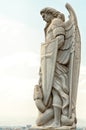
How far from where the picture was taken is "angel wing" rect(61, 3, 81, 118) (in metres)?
9.90

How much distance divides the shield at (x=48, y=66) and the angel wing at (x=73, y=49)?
1.11ft

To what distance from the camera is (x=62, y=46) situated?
10.1 metres

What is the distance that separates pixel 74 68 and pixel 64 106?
1135mm

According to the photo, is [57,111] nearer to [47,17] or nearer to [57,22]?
[57,22]

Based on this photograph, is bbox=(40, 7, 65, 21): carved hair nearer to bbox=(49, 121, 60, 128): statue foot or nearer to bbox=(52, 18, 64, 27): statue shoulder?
bbox=(52, 18, 64, 27): statue shoulder

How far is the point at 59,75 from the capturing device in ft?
32.7

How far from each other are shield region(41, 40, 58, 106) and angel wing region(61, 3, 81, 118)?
Answer: 0.34 metres

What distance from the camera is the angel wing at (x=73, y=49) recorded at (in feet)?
32.5

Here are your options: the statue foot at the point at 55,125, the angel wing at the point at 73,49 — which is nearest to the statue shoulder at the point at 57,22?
the angel wing at the point at 73,49

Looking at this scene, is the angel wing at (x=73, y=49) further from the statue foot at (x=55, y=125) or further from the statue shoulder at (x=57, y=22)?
the statue foot at (x=55, y=125)

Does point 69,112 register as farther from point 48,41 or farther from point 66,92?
point 48,41

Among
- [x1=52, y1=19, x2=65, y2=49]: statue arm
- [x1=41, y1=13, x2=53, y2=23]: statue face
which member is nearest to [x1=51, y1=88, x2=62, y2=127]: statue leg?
[x1=52, y1=19, x2=65, y2=49]: statue arm

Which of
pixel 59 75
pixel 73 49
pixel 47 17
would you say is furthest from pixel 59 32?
pixel 59 75

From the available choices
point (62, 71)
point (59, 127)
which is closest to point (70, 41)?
point (62, 71)
